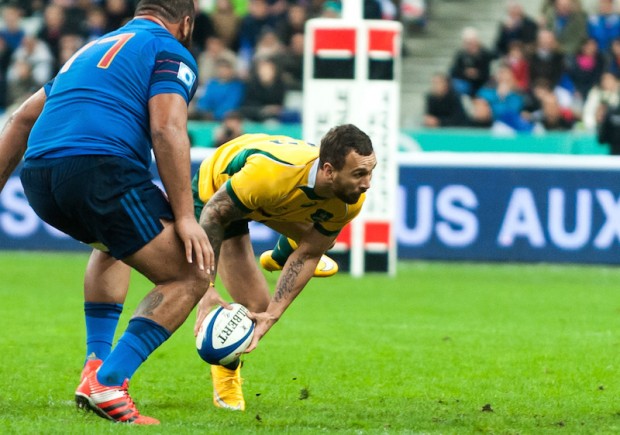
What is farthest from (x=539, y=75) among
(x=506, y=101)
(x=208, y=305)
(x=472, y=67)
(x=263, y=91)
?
(x=208, y=305)

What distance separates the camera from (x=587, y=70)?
19812 millimetres

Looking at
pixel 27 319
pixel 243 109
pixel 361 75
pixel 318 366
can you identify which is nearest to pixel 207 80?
pixel 243 109

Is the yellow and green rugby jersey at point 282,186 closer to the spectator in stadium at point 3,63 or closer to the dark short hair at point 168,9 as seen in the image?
the dark short hair at point 168,9

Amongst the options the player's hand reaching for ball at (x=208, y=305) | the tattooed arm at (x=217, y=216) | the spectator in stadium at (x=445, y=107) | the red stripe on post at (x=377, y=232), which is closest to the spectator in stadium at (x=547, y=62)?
the spectator in stadium at (x=445, y=107)

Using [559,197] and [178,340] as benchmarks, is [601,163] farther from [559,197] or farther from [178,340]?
[178,340]

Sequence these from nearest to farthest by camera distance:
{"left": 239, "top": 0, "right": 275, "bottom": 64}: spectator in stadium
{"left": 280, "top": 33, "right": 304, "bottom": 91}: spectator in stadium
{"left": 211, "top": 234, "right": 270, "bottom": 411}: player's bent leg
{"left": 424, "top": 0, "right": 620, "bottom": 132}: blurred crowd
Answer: {"left": 211, "top": 234, "right": 270, "bottom": 411}: player's bent leg < {"left": 424, "top": 0, "right": 620, "bottom": 132}: blurred crowd < {"left": 280, "top": 33, "right": 304, "bottom": 91}: spectator in stadium < {"left": 239, "top": 0, "right": 275, "bottom": 64}: spectator in stadium

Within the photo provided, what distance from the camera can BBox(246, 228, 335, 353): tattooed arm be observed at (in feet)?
22.2

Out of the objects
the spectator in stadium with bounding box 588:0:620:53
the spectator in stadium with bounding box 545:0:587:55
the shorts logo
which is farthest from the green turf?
the spectator in stadium with bounding box 545:0:587:55

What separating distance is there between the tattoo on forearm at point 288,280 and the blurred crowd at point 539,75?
1084 centimetres

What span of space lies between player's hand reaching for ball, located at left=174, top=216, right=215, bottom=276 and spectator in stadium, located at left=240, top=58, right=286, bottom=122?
1258cm

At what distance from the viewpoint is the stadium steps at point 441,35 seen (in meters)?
22.2

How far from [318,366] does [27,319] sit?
3114 mm

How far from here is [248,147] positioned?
7.22m

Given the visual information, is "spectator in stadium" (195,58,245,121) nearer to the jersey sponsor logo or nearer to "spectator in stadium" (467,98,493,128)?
"spectator in stadium" (467,98,493,128)
